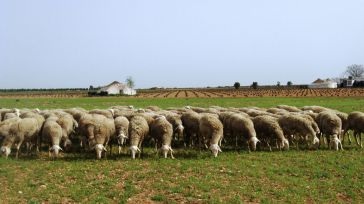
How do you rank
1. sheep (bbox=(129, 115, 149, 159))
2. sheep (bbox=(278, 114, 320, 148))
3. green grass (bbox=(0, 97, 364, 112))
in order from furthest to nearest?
1. green grass (bbox=(0, 97, 364, 112))
2. sheep (bbox=(278, 114, 320, 148))
3. sheep (bbox=(129, 115, 149, 159))

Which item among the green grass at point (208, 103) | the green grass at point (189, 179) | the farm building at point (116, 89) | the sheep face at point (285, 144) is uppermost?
the farm building at point (116, 89)

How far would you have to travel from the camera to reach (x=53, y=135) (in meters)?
15.3

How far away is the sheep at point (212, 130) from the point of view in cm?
1561

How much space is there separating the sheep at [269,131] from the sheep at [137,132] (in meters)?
5.52

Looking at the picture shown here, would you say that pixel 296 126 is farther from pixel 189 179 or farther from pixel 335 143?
pixel 189 179

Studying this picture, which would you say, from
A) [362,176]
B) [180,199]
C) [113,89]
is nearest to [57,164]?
[180,199]

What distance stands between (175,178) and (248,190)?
250 centimetres

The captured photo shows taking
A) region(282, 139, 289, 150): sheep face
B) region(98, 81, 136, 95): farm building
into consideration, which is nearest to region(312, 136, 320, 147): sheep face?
region(282, 139, 289, 150): sheep face

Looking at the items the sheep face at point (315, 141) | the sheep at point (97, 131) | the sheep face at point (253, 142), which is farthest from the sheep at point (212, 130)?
the sheep face at point (315, 141)

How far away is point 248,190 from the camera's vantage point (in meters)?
10.9

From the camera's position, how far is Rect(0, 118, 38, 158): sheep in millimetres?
14837

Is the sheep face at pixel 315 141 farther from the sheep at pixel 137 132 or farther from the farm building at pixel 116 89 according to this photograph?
the farm building at pixel 116 89

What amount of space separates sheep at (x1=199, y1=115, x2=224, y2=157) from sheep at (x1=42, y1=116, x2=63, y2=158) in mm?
6320

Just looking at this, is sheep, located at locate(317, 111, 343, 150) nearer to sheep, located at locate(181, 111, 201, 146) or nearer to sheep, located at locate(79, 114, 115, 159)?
sheep, located at locate(181, 111, 201, 146)
